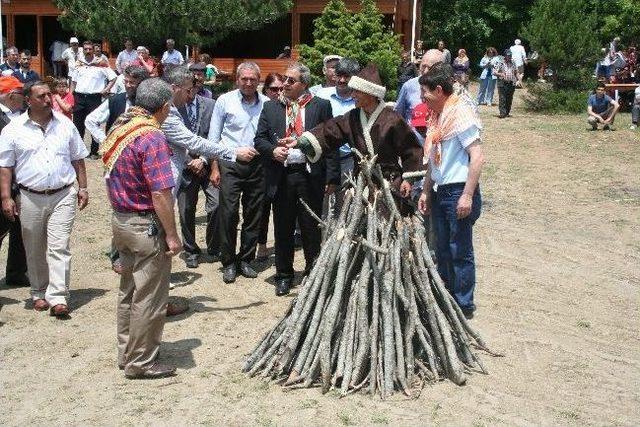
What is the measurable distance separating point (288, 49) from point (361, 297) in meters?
24.4

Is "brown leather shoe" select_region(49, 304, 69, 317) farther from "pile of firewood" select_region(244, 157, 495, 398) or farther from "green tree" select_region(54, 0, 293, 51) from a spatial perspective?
"green tree" select_region(54, 0, 293, 51)

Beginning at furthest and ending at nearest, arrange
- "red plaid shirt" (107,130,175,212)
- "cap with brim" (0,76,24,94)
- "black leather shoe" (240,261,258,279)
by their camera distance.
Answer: "black leather shoe" (240,261,258,279), "cap with brim" (0,76,24,94), "red plaid shirt" (107,130,175,212)

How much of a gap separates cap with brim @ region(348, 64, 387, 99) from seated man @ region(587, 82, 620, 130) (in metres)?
13.5

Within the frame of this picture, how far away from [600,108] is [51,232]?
14595 mm

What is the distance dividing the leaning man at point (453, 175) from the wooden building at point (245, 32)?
19150mm

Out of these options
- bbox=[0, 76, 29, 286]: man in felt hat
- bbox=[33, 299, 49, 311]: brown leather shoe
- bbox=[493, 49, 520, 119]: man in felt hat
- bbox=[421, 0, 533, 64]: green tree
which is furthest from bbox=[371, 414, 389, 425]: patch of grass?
bbox=[421, 0, 533, 64]: green tree

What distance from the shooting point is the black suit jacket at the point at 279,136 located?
748 cm

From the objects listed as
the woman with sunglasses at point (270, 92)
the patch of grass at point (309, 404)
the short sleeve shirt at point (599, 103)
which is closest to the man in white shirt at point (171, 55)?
the short sleeve shirt at point (599, 103)

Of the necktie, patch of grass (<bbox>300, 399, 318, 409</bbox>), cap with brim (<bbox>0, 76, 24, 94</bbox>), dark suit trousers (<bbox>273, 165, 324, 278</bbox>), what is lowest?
patch of grass (<bbox>300, 399, 318, 409</bbox>)

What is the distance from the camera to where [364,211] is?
5719 millimetres

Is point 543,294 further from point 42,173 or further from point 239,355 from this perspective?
point 42,173

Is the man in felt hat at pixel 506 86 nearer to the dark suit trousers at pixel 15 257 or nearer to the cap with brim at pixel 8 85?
the cap with brim at pixel 8 85

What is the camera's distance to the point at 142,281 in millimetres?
5461

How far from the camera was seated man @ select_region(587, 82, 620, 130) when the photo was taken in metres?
18.5
